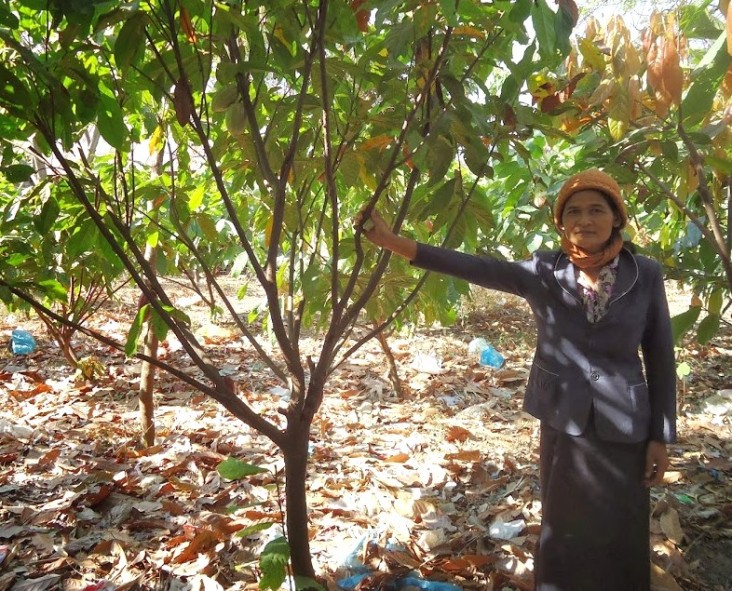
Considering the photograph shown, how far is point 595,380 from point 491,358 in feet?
9.54

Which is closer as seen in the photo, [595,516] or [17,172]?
[17,172]

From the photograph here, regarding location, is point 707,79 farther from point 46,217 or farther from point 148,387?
point 148,387

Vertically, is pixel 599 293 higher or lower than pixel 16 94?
lower

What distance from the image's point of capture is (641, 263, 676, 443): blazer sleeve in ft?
4.54

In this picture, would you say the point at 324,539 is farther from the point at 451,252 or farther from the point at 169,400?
the point at 169,400

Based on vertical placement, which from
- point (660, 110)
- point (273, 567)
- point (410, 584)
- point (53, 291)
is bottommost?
point (410, 584)

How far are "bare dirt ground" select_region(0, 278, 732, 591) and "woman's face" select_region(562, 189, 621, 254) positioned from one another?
930 mm

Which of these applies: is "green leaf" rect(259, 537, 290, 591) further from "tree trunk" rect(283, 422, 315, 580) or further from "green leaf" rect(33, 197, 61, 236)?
"green leaf" rect(33, 197, 61, 236)

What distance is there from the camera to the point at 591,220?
1.34 m

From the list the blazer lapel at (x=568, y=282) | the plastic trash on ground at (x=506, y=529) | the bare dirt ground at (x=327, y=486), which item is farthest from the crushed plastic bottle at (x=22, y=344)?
the blazer lapel at (x=568, y=282)

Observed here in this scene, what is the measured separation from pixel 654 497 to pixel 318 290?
1.71m

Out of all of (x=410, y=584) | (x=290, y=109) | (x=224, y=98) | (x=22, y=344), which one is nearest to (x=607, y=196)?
(x=290, y=109)

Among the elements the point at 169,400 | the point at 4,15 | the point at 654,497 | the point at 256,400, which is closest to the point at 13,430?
the point at 169,400

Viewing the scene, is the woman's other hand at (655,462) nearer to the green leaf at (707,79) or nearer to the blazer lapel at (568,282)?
the blazer lapel at (568,282)
